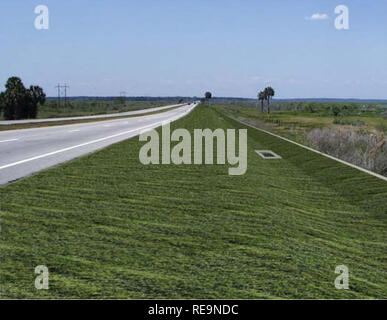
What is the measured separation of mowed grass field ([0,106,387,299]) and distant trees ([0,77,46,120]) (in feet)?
263

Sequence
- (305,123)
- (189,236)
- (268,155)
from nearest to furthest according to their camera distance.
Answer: (189,236)
(268,155)
(305,123)

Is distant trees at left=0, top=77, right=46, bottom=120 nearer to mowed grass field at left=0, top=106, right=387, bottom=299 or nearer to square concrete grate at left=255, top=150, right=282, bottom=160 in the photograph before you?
square concrete grate at left=255, top=150, right=282, bottom=160

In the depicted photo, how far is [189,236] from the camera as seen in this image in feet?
19.0

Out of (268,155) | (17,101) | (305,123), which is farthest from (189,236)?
(17,101)

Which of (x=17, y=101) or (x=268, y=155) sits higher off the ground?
(x=17, y=101)

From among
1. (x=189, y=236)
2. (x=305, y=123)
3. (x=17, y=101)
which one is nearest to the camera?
(x=189, y=236)

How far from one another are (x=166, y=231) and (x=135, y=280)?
5.88ft

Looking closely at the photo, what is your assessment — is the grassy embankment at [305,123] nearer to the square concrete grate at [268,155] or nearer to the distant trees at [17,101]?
the square concrete grate at [268,155]

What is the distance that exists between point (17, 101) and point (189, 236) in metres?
86.4

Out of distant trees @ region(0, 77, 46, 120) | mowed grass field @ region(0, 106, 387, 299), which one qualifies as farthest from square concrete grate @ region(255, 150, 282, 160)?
distant trees @ region(0, 77, 46, 120)

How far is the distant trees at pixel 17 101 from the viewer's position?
282 feet

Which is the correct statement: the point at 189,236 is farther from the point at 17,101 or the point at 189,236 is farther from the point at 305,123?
the point at 17,101

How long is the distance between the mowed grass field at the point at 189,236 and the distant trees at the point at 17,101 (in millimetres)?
80142
